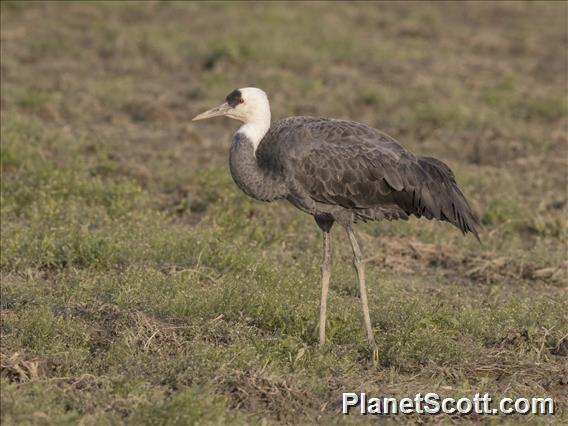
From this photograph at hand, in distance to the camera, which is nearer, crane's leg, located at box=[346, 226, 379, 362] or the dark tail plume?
crane's leg, located at box=[346, 226, 379, 362]

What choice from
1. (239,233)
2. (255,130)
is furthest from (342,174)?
(239,233)

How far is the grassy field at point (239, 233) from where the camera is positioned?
265 inches

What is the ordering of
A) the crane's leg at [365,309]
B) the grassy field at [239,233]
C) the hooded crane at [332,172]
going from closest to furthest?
the grassy field at [239,233] → the crane's leg at [365,309] → the hooded crane at [332,172]

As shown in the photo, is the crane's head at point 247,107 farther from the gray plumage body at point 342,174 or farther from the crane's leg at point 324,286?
the crane's leg at point 324,286

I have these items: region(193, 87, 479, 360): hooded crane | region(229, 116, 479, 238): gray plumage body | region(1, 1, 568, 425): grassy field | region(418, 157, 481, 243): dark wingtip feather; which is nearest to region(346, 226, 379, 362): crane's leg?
region(193, 87, 479, 360): hooded crane

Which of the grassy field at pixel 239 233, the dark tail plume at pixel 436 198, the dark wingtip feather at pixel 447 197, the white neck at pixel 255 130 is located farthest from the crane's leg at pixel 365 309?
the white neck at pixel 255 130

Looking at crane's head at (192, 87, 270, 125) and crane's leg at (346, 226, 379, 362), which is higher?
crane's head at (192, 87, 270, 125)

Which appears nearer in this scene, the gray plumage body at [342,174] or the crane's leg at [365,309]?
the crane's leg at [365,309]

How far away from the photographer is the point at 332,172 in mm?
7715

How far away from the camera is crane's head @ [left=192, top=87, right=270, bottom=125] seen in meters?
7.71

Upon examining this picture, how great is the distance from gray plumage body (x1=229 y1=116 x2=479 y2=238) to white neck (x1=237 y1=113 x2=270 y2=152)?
3cm

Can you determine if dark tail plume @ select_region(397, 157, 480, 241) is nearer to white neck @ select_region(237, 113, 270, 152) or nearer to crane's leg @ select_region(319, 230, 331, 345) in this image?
crane's leg @ select_region(319, 230, 331, 345)

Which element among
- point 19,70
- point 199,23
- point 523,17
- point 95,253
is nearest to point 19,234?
point 95,253

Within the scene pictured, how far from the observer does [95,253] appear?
9.09 metres
